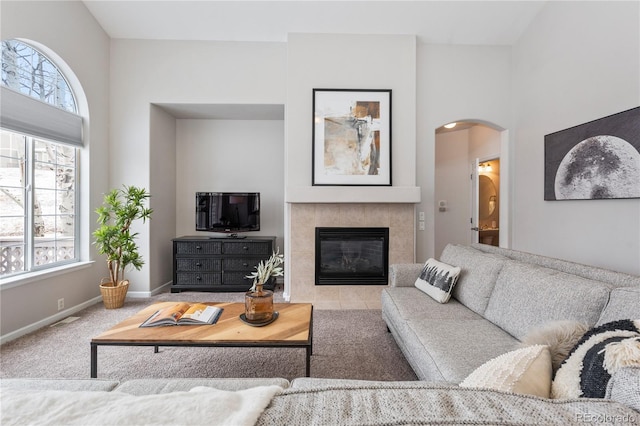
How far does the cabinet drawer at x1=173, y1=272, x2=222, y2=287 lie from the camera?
3.97 meters

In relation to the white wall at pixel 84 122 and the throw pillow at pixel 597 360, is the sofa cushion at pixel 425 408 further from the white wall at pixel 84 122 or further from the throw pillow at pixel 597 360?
the white wall at pixel 84 122

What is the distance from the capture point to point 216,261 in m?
4.00

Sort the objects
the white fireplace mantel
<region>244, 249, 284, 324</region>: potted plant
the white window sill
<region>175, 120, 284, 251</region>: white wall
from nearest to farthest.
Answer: <region>244, 249, 284, 324</region>: potted plant < the white window sill < the white fireplace mantel < <region>175, 120, 284, 251</region>: white wall

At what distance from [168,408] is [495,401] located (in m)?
0.64

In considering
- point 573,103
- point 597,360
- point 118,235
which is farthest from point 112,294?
point 573,103

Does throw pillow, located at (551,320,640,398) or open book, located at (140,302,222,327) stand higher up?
throw pillow, located at (551,320,640,398)

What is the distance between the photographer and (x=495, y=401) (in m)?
0.60

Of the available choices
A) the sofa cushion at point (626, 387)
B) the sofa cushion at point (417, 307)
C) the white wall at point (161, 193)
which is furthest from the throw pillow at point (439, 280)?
the white wall at point (161, 193)

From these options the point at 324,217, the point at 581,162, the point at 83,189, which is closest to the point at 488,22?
the point at 581,162

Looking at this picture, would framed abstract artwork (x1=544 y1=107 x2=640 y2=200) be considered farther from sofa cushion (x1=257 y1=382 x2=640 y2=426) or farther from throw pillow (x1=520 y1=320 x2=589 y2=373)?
sofa cushion (x1=257 y1=382 x2=640 y2=426)

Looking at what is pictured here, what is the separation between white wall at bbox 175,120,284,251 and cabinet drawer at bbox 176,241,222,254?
1.76 ft

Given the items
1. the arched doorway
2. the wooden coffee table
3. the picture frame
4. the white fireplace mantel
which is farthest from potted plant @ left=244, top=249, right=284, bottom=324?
the arched doorway

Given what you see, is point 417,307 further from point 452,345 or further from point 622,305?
point 622,305

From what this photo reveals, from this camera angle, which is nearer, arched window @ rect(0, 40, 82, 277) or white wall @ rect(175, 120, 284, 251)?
arched window @ rect(0, 40, 82, 277)
